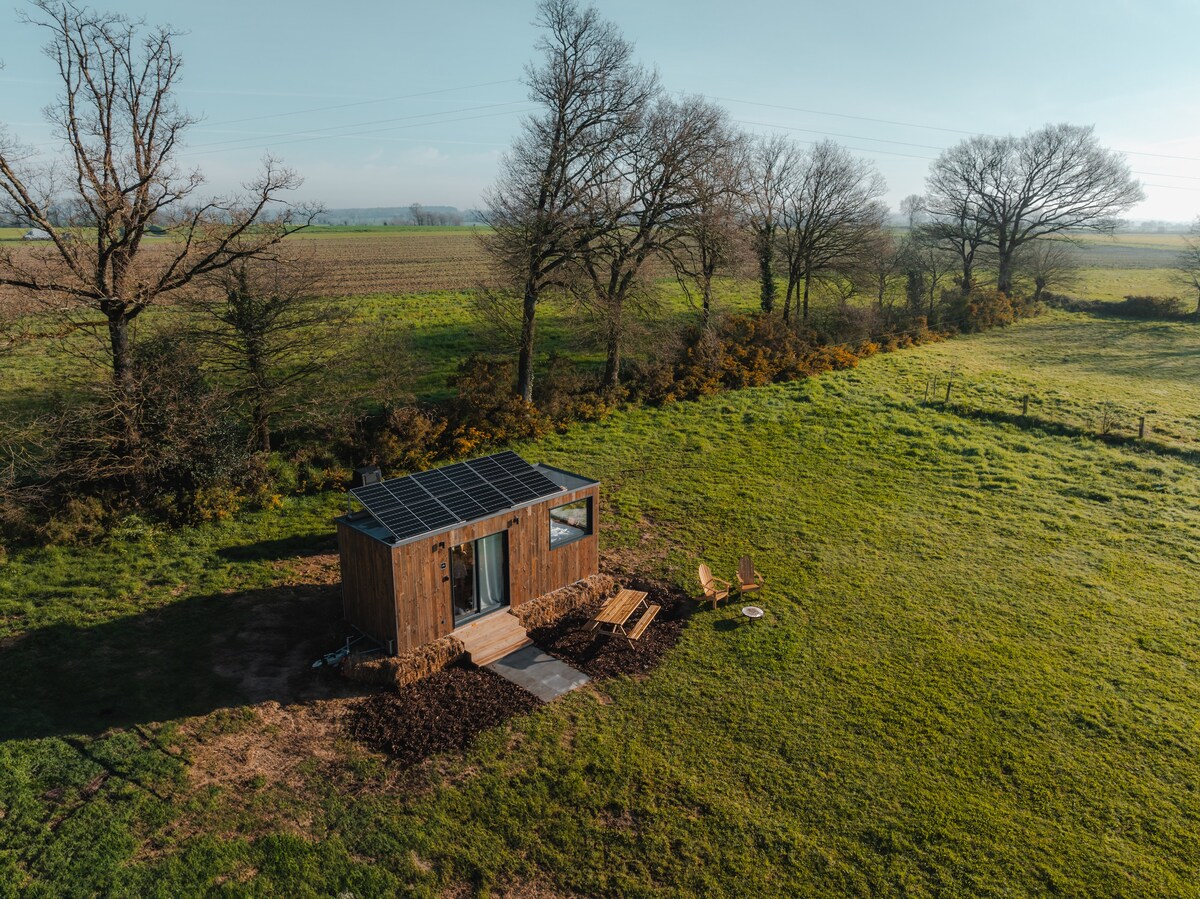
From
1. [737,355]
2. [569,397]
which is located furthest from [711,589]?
[737,355]

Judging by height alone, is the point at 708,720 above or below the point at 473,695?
below

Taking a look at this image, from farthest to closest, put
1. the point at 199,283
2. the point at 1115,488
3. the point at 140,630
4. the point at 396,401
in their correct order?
the point at 396,401, the point at 1115,488, the point at 199,283, the point at 140,630

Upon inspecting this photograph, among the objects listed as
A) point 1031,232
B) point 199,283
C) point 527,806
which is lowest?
point 527,806

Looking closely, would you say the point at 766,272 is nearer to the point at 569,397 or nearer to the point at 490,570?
the point at 569,397

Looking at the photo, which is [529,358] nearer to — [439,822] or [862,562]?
[862,562]

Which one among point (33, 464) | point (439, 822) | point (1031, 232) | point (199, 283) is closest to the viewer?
point (439, 822)

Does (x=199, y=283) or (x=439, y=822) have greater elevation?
(x=199, y=283)

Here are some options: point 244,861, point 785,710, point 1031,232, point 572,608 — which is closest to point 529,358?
point 572,608

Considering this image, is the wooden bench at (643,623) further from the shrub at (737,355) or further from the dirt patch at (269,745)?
the shrub at (737,355)
